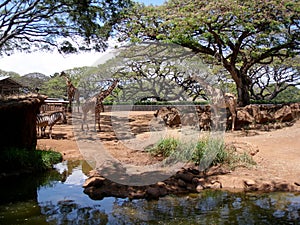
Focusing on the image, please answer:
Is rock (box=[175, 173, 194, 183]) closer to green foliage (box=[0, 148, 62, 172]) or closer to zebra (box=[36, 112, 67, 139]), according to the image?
green foliage (box=[0, 148, 62, 172])

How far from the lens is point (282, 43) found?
13.3 m

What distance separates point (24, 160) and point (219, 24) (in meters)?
7.82

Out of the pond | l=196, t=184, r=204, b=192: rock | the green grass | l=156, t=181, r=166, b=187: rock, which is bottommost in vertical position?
the pond

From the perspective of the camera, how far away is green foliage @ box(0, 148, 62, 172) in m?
6.75

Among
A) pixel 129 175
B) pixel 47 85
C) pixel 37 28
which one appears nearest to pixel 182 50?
pixel 37 28

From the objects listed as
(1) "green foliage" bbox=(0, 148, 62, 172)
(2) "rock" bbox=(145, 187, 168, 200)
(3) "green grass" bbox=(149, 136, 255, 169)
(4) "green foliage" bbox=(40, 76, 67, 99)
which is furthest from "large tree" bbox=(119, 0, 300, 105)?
(4) "green foliage" bbox=(40, 76, 67, 99)

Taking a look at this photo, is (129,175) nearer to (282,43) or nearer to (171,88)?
(282,43)

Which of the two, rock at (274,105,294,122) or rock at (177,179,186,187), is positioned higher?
rock at (274,105,294,122)

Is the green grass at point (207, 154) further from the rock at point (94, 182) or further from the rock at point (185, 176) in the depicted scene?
the rock at point (94, 182)

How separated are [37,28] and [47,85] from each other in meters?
21.2

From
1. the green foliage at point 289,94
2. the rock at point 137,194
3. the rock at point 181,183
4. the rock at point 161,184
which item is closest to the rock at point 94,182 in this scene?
the rock at point 137,194

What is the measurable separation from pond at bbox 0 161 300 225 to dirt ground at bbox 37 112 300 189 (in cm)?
76

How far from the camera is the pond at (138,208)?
4.34 m

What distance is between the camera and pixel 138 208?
487cm
